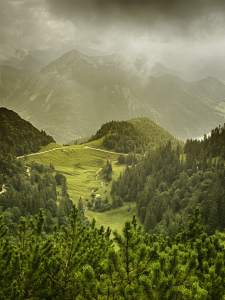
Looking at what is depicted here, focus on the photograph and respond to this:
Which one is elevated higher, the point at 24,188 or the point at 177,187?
the point at 177,187

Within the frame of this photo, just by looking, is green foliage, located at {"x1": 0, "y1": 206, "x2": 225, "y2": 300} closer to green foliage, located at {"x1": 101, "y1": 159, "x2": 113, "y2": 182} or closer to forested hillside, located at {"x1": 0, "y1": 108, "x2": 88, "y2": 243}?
forested hillside, located at {"x1": 0, "y1": 108, "x2": 88, "y2": 243}

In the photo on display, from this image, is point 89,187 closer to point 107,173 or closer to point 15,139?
point 107,173

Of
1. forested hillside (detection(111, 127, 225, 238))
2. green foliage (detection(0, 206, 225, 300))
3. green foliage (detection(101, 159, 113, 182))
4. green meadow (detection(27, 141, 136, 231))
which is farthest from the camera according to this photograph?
green foliage (detection(101, 159, 113, 182))

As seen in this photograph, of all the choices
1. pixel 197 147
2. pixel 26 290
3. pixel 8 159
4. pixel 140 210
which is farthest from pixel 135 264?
pixel 197 147

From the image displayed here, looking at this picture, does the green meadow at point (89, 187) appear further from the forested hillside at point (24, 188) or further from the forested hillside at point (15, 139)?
the forested hillside at point (24, 188)

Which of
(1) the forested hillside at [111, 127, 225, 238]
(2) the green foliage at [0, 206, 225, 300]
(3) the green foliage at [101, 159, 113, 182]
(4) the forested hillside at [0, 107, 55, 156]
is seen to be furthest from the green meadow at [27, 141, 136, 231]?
(2) the green foliage at [0, 206, 225, 300]

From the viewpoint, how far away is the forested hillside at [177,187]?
250 feet

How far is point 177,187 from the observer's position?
393ft

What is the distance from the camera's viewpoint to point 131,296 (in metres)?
10.8

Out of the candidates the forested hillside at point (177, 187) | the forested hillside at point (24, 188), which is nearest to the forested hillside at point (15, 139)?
the forested hillside at point (24, 188)

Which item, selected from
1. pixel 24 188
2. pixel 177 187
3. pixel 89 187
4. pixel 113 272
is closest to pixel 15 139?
pixel 89 187

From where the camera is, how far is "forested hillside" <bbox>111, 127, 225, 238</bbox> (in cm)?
7606

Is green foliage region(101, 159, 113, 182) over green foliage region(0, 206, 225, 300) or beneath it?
beneath

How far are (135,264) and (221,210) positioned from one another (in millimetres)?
Result: 65661
